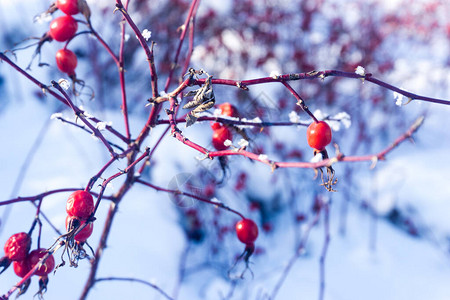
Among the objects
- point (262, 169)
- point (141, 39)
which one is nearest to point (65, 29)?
point (141, 39)

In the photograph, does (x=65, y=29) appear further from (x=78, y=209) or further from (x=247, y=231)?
(x=247, y=231)

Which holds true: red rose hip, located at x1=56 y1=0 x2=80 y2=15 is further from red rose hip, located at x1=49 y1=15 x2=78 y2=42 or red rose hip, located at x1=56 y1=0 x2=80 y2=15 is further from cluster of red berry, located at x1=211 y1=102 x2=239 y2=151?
cluster of red berry, located at x1=211 y1=102 x2=239 y2=151

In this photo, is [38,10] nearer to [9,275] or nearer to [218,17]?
[218,17]

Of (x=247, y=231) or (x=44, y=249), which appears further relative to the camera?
(x=247, y=231)

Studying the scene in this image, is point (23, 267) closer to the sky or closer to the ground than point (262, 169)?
closer to the ground

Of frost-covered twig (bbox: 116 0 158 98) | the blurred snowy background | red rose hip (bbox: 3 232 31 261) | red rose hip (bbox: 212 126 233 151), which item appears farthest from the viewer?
the blurred snowy background

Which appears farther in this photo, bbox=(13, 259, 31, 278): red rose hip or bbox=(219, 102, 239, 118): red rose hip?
bbox=(219, 102, 239, 118): red rose hip

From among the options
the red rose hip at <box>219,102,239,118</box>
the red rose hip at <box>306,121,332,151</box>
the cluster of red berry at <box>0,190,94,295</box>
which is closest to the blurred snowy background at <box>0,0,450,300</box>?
the red rose hip at <box>219,102,239,118</box>

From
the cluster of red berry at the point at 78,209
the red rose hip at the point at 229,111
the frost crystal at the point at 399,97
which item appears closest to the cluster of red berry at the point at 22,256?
the cluster of red berry at the point at 78,209
